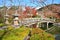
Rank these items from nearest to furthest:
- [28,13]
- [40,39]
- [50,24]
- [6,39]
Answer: [6,39] < [40,39] < [28,13] < [50,24]

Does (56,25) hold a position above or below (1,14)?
below

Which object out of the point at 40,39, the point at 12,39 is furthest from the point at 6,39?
the point at 40,39

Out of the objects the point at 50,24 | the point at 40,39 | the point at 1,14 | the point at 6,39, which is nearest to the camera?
the point at 6,39

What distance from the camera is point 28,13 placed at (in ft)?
142

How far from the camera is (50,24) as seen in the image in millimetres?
49469

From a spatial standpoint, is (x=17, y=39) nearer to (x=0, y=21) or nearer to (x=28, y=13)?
(x=0, y=21)

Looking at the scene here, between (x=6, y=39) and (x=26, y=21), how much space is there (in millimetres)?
27512

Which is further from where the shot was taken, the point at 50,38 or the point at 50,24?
the point at 50,24

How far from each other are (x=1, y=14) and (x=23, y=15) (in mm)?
6550

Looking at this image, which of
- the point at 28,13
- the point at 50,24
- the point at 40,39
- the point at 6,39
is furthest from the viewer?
the point at 50,24

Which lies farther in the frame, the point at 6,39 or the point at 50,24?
the point at 50,24

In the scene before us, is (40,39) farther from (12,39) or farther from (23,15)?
(23,15)

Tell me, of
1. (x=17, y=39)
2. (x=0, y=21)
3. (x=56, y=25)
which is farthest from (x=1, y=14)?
(x=17, y=39)

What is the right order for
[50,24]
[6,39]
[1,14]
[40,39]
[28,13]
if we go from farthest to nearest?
[50,24] < [28,13] < [1,14] < [40,39] < [6,39]
